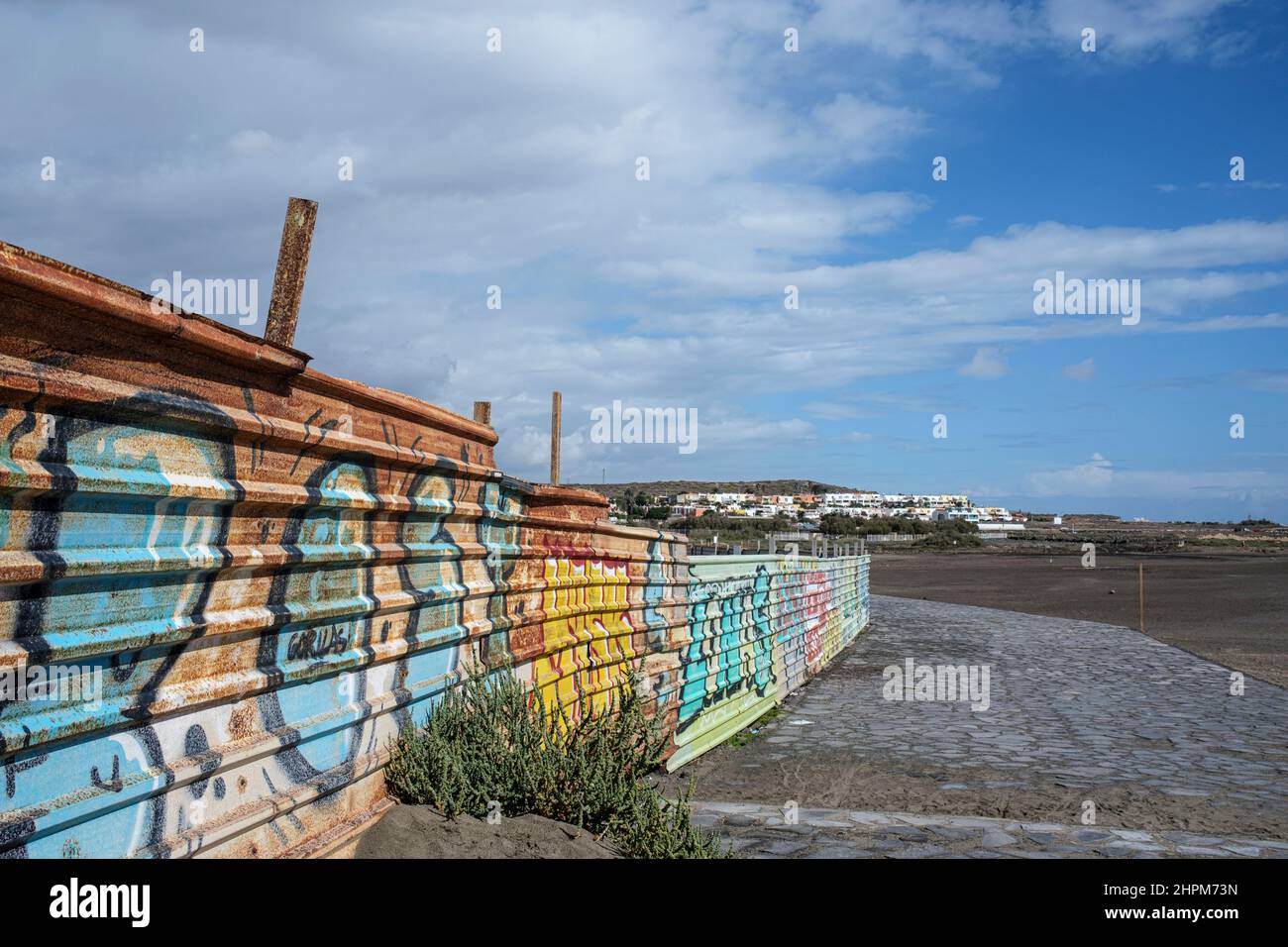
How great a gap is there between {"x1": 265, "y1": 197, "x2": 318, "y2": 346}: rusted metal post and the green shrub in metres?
1.83

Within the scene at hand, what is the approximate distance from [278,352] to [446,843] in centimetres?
206

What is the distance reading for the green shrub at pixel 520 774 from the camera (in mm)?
4746

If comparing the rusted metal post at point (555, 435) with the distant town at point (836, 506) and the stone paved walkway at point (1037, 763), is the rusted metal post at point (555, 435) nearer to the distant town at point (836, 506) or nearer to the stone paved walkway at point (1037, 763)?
the stone paved walkway at point (1037, 763)

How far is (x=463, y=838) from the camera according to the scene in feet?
14.8

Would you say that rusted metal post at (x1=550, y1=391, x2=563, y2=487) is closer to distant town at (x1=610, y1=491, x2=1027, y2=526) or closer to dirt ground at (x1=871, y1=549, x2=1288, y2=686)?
dirt ground at (x1=871, y1=549, x2=1288, y2=686)

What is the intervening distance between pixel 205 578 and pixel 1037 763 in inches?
297

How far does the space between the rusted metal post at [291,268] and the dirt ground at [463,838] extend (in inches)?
77.1

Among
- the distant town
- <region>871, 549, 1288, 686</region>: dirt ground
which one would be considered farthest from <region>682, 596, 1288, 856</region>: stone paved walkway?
the distant town

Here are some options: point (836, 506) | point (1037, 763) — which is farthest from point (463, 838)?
point (836, 506)

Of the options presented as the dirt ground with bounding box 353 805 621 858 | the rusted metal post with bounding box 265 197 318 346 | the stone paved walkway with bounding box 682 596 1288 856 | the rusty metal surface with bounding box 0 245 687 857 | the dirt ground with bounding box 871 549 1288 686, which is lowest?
the dirt ground with bounding box 871 549 1288 686

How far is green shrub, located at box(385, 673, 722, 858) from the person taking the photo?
15.6 feet
